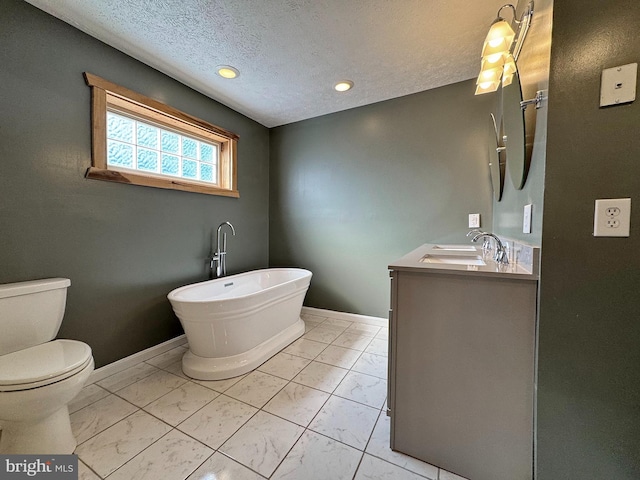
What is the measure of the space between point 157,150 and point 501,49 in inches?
103

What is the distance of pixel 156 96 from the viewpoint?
2.07 meters

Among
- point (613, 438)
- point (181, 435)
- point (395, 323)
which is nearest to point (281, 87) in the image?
point (395, 323)

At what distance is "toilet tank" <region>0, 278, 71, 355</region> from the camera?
4.14ft

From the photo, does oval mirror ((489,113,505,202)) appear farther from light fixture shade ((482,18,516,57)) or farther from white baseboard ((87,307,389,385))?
white baseboard ((87,307,389,385))

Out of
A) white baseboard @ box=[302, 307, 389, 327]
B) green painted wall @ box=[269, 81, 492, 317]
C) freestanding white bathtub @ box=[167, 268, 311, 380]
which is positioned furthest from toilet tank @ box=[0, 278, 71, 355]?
white baseboard @ box=[302, 307, 389, 327]

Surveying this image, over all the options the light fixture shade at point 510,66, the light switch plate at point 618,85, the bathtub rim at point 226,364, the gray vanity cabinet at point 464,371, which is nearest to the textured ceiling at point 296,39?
the light fixture shade at point 510,66

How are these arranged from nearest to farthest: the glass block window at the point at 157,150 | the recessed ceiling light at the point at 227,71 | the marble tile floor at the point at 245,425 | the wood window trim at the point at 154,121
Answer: the marble tile floor at the point at 245,425 → the wood window trim at the point at 154,121 → the glass block window at the point at 157,150 → the recessed ceiling light at the point at 227,71

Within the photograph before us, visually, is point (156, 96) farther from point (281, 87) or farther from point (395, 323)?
point (395, 323)

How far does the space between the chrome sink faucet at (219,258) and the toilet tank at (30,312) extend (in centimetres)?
115

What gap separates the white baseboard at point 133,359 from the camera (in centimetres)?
173

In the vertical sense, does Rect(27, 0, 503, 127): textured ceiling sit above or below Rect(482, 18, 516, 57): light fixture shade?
above

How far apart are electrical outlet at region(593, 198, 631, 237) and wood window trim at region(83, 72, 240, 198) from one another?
2666 millimetres

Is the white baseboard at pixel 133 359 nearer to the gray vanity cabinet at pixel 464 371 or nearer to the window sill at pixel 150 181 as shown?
the window sill at pixel 150 181

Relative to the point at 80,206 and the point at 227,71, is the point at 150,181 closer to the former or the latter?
the point at 80,206
